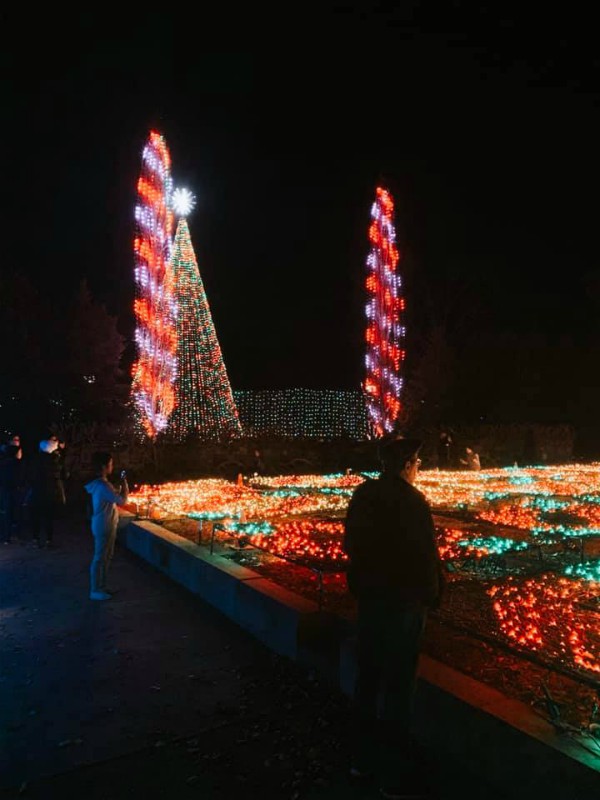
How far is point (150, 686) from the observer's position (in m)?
4.94

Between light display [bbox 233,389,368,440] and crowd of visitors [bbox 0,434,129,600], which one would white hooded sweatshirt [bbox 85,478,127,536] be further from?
light display [bbox 233,389,368,440]

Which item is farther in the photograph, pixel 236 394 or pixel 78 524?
pixel 236 394

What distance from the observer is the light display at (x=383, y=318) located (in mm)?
26719

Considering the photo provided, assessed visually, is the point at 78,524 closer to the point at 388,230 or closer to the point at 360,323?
the point at 388,230

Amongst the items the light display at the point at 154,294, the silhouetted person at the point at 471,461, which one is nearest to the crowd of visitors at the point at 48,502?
the light display at the point at 154,294

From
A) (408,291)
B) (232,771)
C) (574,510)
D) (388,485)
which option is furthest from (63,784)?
(408,291)

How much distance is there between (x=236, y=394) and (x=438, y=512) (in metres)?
17.4

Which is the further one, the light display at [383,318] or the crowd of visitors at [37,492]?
the light display at [383,318]

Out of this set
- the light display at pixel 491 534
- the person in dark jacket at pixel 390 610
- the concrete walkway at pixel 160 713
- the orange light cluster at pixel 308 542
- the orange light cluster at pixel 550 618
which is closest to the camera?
the person in dark jacket at pixel 390 610

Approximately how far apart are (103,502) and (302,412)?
67.5 ft

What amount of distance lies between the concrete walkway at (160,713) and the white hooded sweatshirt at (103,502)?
2.82 feet

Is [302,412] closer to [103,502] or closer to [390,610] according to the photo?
[103,502]

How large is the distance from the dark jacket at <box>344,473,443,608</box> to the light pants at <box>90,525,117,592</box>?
14.3ft

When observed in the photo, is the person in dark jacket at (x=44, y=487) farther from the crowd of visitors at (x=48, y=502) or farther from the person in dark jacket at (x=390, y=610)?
the person in dark jacket at (x=390, y=610)
